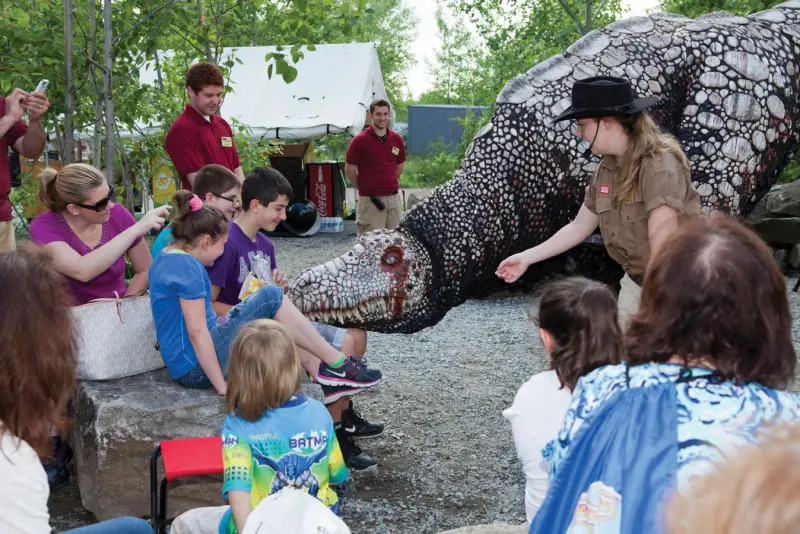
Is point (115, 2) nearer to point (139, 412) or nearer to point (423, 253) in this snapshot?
point (423, 253)

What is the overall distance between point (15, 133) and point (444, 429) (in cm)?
303

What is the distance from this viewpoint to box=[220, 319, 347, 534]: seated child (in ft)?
9.60

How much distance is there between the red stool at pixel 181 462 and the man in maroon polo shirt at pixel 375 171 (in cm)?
675

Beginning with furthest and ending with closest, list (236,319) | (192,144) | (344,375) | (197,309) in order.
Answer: (192,144)
(344,375)
(236,319)
(197,309)

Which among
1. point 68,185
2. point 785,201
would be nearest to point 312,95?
A: point 785,201

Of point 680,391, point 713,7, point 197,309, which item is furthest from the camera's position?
point 713,7

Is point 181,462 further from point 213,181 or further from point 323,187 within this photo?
point 323,187

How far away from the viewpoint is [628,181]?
3988mm

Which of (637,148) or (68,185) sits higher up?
(637,148)

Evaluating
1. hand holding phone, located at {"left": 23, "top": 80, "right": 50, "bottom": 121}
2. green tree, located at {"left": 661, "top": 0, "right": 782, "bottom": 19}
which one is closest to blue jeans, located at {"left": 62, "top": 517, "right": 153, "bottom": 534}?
hand holding phone, located at {"left": 23, "top": 80, "right": 50, "bottom": 121}

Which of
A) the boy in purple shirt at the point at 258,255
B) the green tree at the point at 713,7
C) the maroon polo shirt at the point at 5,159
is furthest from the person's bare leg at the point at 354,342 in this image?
the green tree at the point at 713,7

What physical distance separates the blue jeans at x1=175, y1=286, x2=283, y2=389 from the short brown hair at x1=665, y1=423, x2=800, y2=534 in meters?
3.17

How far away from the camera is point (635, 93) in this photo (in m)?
5.44

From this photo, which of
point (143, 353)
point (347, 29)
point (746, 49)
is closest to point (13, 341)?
point (143, 353)
